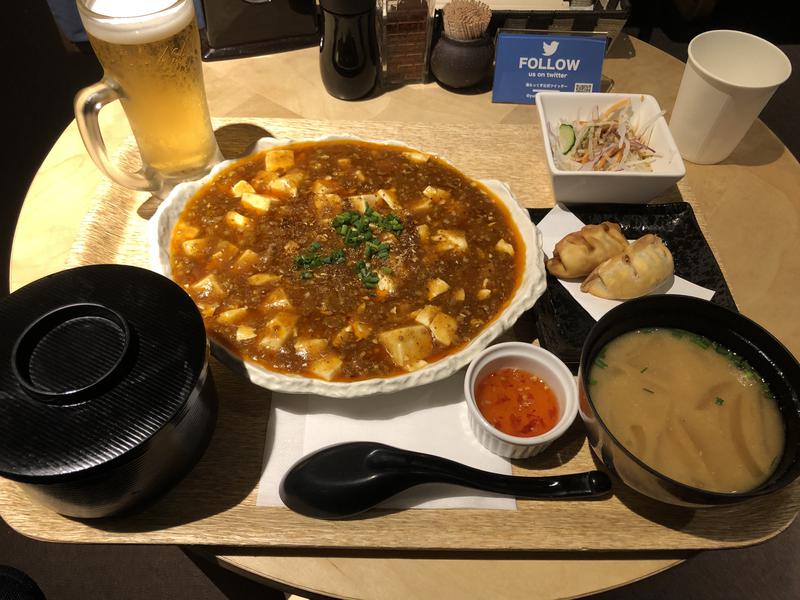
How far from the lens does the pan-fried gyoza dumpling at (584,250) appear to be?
2.02 meters

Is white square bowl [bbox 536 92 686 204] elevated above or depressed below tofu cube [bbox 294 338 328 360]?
above

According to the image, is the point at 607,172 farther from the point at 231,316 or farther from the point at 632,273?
the point at 231,316

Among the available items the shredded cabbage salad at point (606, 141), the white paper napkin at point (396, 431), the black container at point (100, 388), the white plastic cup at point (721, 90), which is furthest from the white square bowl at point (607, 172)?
the black container at point (100, 388)

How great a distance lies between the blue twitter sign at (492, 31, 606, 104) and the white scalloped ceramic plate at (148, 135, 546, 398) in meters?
0.87

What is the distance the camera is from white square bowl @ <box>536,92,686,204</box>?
7.32 feet

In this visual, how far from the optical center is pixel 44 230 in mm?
2256

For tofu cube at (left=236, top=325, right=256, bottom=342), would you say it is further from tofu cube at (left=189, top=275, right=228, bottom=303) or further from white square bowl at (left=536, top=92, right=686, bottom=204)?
white square bowl at (left=536, top=92, right=686, bottom=204)

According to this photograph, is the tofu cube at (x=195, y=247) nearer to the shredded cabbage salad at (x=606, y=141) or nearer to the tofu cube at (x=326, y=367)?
the tofu cube at (x=326, y=367)

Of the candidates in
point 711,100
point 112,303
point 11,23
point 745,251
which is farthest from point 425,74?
point 11,23

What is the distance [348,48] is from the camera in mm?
2682

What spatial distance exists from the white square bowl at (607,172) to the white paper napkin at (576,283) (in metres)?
→ 0.11

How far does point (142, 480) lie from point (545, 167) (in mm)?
1930

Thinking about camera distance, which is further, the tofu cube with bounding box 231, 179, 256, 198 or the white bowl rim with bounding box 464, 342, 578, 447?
the tofu cube with bounding box 231, 179, 256, 198

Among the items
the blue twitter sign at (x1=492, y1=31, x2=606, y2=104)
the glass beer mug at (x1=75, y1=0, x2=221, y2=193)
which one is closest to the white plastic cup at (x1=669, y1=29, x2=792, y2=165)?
the blue twitter sign at (x1=492, y1=31, x2=606, y2=104)
